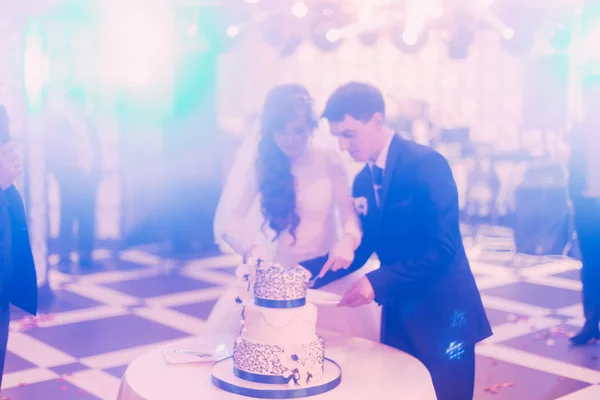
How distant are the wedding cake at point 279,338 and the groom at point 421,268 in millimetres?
595

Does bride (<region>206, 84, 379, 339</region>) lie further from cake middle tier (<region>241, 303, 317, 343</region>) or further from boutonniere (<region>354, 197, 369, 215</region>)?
cake middle tier (<region>241, 303, 317, 343</region>)

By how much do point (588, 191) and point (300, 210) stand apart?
1.45 m

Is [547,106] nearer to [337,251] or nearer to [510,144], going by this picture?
[510,144]

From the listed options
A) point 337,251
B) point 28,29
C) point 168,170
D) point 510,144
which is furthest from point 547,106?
point 28,29

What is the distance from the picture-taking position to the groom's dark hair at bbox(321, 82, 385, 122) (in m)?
2.71

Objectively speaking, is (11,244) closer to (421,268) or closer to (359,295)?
(359,295)

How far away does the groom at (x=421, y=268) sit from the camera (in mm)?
2471

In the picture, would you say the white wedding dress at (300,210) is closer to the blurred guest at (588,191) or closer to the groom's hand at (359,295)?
the groom's hand at (359,295)

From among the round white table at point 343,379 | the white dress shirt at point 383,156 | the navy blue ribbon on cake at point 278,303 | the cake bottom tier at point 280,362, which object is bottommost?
the round white table at point 343,379

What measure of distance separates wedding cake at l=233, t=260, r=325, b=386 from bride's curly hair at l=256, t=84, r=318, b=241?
918 mm

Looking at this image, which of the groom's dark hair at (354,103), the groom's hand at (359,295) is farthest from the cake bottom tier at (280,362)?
the groom's dark hair at (354,103)

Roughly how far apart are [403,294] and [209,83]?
3.58 feet

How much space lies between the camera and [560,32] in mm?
3145

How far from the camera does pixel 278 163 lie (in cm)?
275
